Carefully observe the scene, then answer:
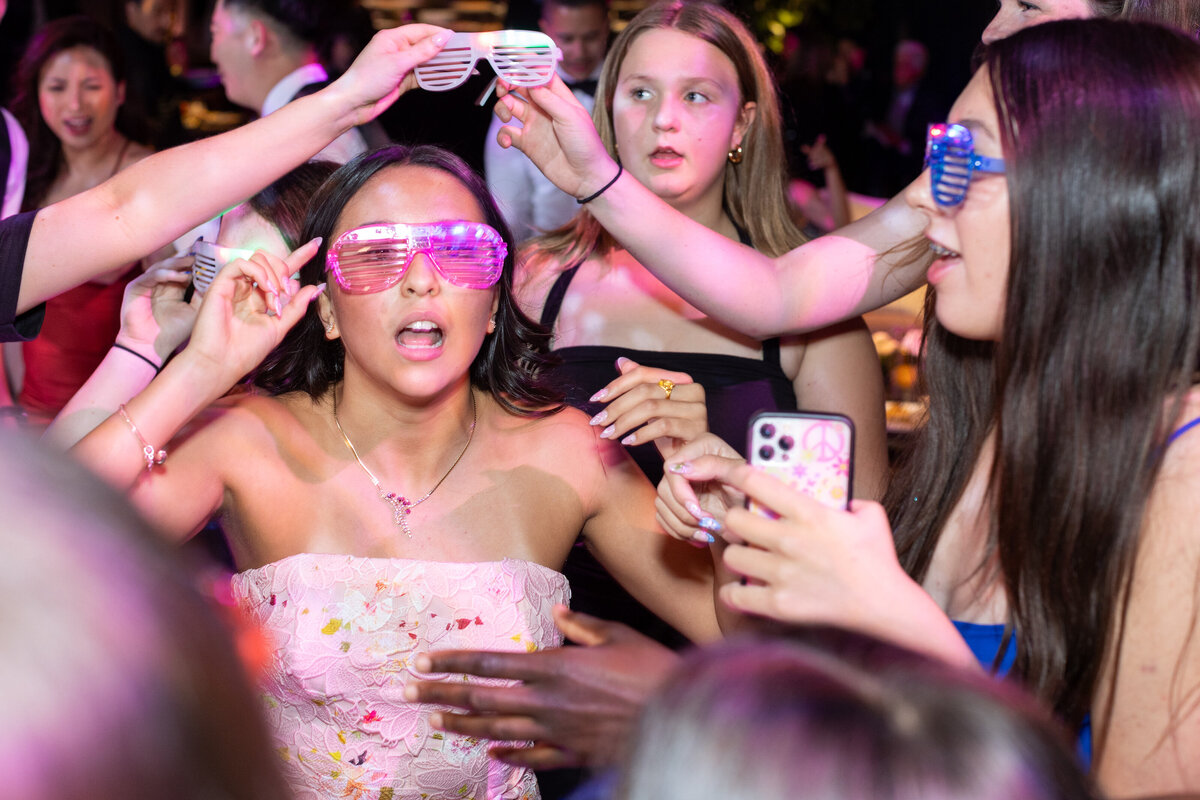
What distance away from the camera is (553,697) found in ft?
4.33

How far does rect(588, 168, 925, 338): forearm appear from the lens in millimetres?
2227

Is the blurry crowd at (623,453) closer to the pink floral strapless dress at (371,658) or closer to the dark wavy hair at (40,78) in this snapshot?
the pink floral strapless dress at (371,658)

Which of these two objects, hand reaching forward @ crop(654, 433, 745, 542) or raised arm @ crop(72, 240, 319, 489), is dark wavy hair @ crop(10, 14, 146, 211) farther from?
hand reaching forward @ crop(654, 433, 745, 542)

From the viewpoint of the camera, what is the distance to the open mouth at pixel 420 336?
2145mm

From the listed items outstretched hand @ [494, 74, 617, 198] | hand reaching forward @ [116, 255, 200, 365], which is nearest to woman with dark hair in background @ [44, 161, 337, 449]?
hand reaching forward @ [116, 255, 200, 365]

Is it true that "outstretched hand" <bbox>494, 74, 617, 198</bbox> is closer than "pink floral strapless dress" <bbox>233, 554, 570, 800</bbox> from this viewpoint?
No

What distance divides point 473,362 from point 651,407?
602 millimetres

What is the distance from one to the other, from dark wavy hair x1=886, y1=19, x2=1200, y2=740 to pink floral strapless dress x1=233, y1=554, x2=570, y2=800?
1.04 m

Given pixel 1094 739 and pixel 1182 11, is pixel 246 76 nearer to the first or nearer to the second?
pixel 1182 11

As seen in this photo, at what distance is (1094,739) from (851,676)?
0.75 m

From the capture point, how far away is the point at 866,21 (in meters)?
9.44

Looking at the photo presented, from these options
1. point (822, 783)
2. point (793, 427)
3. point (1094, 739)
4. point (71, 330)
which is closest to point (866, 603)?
point (793, 427)

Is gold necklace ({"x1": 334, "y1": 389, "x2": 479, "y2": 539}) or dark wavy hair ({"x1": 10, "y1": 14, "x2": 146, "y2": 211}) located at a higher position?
dark wavy hair ({"x1": 10, "y1": 14, "x2": 146, "y2": 211})

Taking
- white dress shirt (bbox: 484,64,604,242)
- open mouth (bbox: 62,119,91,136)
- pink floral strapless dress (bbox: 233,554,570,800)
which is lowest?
pink floral strapless dress (bbox: 233,554,570,800)
